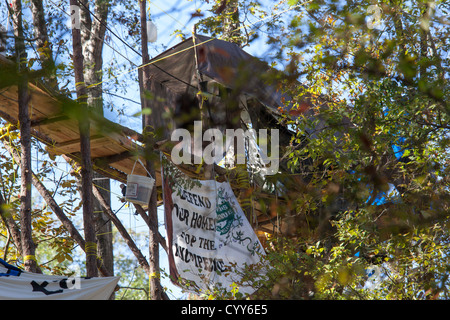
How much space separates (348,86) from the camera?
640 cm

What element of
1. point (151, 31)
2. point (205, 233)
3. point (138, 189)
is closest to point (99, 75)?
point (151, 31)

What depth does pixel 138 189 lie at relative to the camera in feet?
19.1

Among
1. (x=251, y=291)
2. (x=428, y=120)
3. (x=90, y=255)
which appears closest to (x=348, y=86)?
(x=428, y=120)

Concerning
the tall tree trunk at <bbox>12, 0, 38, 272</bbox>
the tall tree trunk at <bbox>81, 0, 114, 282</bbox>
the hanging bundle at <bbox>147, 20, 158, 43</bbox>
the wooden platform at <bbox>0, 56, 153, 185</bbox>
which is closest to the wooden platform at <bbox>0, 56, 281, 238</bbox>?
the wooden platform at <bbox>0, 56, 153, 185</bbox>

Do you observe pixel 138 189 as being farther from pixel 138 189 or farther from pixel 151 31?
pixel 151 31

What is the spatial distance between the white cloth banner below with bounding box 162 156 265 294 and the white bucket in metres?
0.23

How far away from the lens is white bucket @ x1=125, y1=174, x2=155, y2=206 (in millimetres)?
5777

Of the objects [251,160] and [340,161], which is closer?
[340,161]

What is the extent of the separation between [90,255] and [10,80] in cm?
441

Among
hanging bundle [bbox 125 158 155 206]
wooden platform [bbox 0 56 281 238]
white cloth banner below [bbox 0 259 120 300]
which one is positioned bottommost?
white cloth banner below [bbox 0 259 120 300]

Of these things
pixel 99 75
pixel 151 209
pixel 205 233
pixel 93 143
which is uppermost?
pixel 99 75

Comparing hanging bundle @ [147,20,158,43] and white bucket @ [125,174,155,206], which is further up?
hanging bundle @ [147,20,158,43]

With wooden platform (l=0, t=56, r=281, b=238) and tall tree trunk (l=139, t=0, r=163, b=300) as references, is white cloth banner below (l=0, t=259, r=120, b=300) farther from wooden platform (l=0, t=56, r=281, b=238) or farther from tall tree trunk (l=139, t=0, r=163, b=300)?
wooden platform (l=0, t=56, r=281, b=238)

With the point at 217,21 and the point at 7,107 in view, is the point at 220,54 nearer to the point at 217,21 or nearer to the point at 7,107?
the point at 217,21
